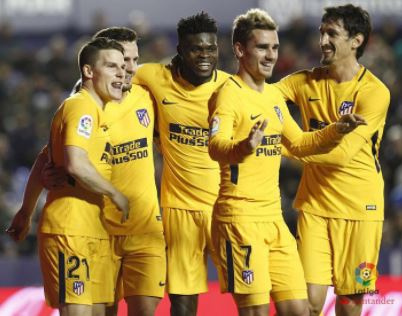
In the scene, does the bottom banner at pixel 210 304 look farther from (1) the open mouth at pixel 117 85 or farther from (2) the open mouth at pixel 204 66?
(1) the open mouth at pixel 117 85

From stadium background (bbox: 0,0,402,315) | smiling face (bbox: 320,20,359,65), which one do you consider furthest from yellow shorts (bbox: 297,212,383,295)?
stadium background (bbox: 0,0,402,315)

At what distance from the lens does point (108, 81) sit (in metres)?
7.92

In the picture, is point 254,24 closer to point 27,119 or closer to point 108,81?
point 108,81

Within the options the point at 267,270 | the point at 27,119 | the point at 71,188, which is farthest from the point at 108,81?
the point at 27,119

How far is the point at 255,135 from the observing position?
7164 millimetres

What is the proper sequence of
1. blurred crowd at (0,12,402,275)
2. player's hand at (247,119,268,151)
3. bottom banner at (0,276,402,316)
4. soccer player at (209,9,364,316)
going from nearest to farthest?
player's hand at (247,119,268,151)
soccer player at (209,9,364,316)
bottom banner at (0,276,402,316)
blurred crowd at (0,12,402,275)

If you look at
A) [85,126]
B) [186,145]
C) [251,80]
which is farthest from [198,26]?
[85,126]

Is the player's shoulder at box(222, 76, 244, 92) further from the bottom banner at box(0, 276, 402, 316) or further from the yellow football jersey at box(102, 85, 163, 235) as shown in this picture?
the bottom banner at box(0, 276, 402, 316)

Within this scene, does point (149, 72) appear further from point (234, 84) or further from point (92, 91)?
point (234, 84)

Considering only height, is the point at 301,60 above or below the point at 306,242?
above

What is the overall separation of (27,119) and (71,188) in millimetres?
7368

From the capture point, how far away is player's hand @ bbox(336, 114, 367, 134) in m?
7.72

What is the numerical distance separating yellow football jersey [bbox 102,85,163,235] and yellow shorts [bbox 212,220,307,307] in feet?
2.19

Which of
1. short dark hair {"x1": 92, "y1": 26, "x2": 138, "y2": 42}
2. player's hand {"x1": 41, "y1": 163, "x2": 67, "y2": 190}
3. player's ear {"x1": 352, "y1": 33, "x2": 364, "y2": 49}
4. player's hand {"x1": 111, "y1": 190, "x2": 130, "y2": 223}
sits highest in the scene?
short dark hair {"x1": 92, "y1": 26, "x2": 138, "y2": 42}
